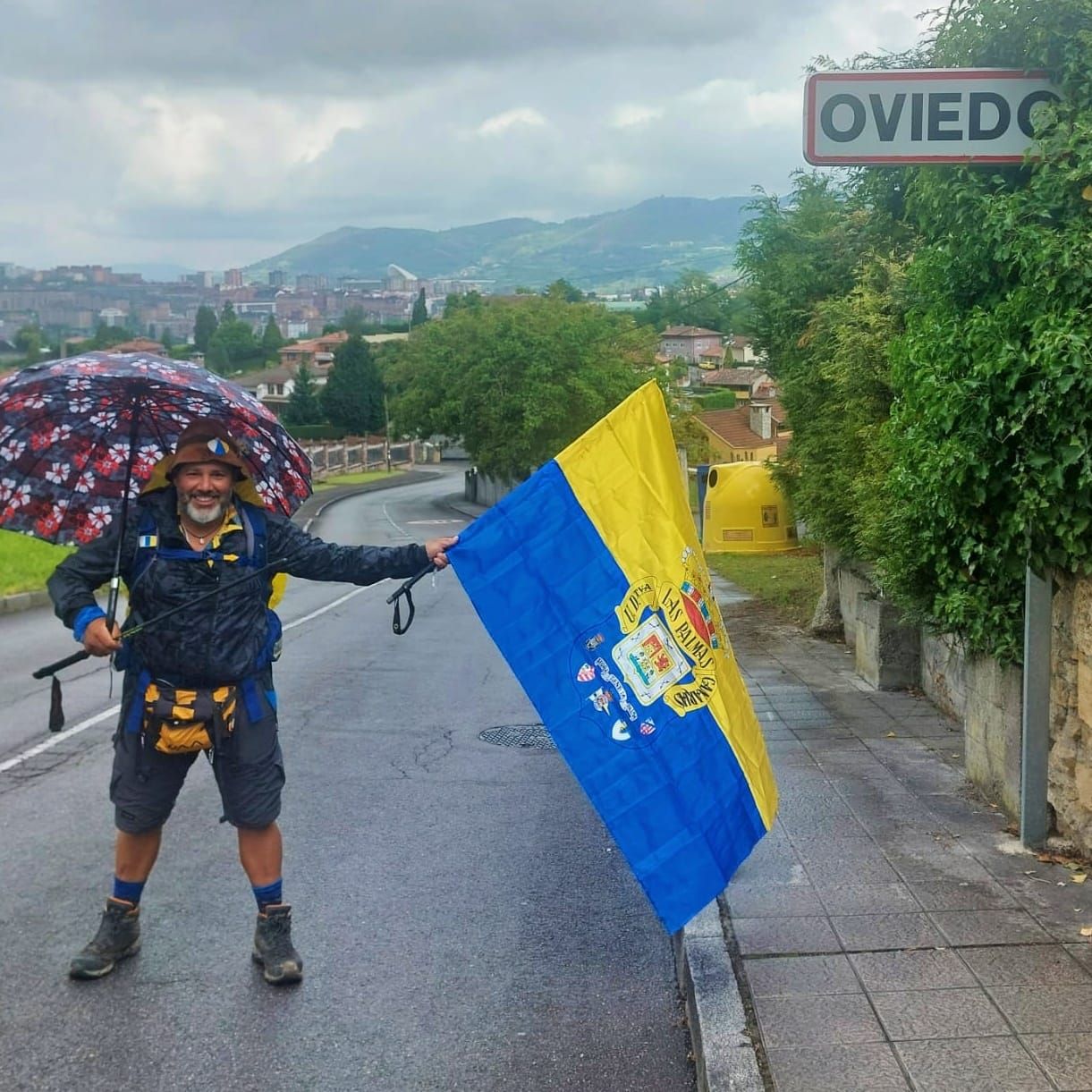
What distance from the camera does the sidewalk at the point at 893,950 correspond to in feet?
13.2

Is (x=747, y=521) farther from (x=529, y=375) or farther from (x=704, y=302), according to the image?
(x=529, y=375)

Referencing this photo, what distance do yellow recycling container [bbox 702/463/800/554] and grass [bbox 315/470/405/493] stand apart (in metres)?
44.9

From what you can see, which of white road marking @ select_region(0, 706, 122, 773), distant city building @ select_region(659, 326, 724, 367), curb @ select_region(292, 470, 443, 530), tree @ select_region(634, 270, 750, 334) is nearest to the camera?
white road marking @ select_region(0, 706, 122, 773)

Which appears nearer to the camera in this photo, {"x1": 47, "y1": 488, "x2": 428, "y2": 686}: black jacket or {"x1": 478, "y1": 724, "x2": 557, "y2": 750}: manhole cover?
{"x1": 47, "y1": 488, "x2": 428, "y2": 686}: black jacket

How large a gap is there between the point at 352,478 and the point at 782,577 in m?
65.6

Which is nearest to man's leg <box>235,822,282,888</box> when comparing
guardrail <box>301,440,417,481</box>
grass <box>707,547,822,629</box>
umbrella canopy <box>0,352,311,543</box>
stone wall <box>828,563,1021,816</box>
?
umbrella canopy <box>0,352,311,543</box>

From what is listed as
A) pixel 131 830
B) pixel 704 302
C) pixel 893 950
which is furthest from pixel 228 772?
pixel 704 302

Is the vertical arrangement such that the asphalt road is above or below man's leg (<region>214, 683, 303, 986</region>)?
below

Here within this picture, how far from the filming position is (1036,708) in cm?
595

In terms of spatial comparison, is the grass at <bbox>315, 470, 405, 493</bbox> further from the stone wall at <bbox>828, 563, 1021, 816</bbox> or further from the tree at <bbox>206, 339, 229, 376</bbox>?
the stone wall at <bbox>828, 563, 1021, 816</bbox>

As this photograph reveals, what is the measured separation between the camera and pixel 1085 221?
5.33m

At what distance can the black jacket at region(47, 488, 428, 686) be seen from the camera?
15.6 ft

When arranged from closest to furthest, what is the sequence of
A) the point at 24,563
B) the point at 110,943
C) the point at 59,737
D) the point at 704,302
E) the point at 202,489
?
the point at 202,489 < the point at 110,943 < the point at 59,737 < the point at 24,563 < the point at 704,302

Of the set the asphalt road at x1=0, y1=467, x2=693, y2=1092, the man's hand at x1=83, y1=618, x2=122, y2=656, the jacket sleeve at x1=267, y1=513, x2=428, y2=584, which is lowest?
the asphalt road at x1=0, y1=467, x2=693, y2=1092
